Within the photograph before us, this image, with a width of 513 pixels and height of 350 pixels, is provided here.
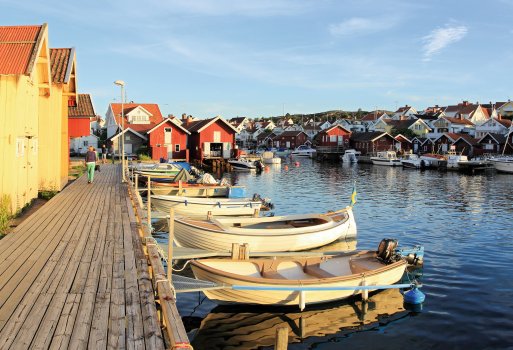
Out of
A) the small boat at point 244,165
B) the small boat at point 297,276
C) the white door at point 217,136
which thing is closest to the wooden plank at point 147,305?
the small boat at point 297,276

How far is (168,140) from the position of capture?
212 ft

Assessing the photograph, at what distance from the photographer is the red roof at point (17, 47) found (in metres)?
14.8

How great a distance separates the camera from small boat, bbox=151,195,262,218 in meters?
24.8

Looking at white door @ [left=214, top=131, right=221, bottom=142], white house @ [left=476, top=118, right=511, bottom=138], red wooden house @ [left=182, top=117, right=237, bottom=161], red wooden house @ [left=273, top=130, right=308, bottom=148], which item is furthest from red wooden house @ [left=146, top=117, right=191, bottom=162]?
white house @ [left=476, top=118, right=511, bottom=138]

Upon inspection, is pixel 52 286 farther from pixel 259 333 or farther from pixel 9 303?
pixel 259 333

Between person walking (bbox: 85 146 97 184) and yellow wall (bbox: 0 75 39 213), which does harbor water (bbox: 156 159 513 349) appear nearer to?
yellow wall (bbox: 0 75 39 213)

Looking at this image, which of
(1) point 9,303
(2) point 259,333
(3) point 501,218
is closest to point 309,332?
(2) point 259,333

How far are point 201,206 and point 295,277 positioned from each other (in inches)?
505

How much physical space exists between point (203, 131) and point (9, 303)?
60367 millimetres

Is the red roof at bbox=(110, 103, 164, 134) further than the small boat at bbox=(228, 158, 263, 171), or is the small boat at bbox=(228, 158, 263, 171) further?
the red roof at bbox=(110, 103, 164, 134)

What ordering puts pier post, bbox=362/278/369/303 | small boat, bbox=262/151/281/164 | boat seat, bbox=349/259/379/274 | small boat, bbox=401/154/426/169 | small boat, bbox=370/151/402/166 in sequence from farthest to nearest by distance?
small boat, bbox=262/151/281/164, small boat, bbox=370/151/402/166, small boat, bbox=401/154/426/169, boat seat, bbox=349/259/379/274, pier post, bbox=362/278/369/303

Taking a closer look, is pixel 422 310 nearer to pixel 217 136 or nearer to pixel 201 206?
pixel 201 206

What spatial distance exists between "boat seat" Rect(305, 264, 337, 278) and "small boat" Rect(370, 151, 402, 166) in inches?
2574

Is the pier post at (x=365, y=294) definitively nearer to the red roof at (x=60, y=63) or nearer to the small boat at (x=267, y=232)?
the small boat at (x=267, y=232)
